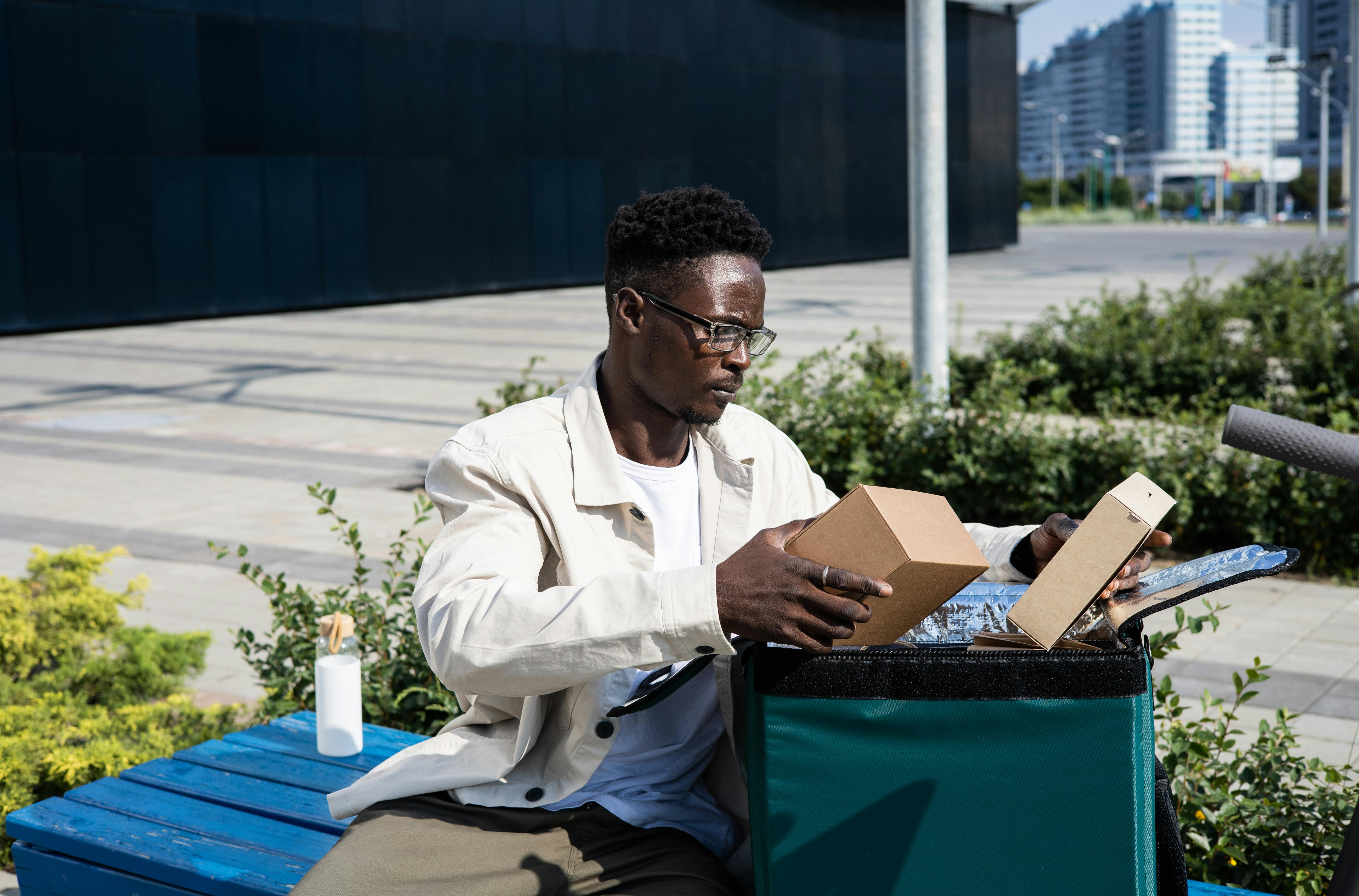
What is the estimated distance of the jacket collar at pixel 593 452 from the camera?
1926mm

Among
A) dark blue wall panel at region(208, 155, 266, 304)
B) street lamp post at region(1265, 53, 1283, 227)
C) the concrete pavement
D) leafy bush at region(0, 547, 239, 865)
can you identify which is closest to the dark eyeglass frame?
leafy bush at region(0, 547, 239, 865)

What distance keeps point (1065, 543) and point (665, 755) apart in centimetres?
67

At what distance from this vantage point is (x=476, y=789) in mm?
1917

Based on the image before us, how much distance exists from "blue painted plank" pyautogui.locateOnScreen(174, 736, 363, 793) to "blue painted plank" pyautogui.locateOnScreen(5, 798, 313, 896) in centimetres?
26

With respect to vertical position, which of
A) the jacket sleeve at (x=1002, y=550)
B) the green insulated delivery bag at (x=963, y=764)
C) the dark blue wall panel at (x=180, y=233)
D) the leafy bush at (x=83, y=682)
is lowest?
the leafy bush at (x=83, y=682)

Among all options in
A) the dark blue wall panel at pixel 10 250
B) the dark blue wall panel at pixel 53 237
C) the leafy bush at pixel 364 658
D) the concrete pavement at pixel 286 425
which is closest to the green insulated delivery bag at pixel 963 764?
the leafy bush at pixel 364 658

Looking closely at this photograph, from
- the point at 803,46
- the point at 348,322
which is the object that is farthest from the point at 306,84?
the point at 803,46

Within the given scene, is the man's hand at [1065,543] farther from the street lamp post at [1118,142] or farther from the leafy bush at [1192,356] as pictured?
the street lamp post at [1118,142]

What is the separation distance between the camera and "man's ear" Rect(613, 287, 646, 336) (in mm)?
1945

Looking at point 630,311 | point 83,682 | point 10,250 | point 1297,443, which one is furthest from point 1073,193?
point 1297,443

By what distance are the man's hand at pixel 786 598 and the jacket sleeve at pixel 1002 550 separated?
48 cm

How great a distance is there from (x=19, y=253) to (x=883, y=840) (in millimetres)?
17726

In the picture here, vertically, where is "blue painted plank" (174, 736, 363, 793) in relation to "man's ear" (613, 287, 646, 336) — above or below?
below

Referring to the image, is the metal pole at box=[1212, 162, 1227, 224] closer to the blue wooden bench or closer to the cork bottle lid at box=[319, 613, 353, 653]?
the cork bottle lid at box=[319, 613, 353, 653]
